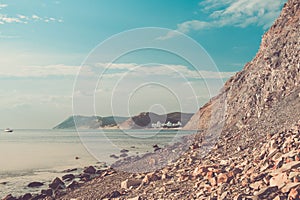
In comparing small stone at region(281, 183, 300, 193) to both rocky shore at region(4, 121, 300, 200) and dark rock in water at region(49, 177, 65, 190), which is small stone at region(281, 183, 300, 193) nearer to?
rocky shore at region(4, 121, 300, 200)

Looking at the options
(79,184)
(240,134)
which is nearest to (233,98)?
(240,134)

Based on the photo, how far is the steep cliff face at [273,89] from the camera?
56.7ft

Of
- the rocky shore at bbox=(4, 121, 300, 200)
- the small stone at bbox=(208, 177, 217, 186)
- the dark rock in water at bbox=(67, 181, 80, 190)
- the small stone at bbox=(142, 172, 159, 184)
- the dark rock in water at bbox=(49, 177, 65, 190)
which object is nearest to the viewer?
the rocky shore at bbox=(4, 121, 300, 200)

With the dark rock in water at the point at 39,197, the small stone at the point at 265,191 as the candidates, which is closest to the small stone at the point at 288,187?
the small stone at the point at 265,191

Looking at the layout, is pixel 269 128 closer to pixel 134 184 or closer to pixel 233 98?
pixel 134 184

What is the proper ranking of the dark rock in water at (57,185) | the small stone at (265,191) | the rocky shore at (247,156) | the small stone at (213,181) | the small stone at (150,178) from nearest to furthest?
the small stone at (265,191)
the rocky shore at (247,156)
the small stone at (213,181)
the small stone at (150,178)
the dark rock in water at (57,185)

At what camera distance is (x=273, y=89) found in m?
19.8

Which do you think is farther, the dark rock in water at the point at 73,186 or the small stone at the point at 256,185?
the dark rock in water at the point at 73,186

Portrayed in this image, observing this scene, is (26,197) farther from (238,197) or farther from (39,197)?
(238,197)

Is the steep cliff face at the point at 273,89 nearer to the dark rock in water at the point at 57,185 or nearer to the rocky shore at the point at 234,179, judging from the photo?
the rocky shore at the point at 234,179

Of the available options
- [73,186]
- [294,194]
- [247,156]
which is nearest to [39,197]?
[73,186]

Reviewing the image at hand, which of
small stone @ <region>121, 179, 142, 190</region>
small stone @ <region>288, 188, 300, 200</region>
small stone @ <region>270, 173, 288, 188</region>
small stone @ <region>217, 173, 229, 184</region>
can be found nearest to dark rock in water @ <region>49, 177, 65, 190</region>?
small stone @ <region>121, 179, 142, 190</region>

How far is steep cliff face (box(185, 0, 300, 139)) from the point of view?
17.3m

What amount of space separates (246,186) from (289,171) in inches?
48.9
